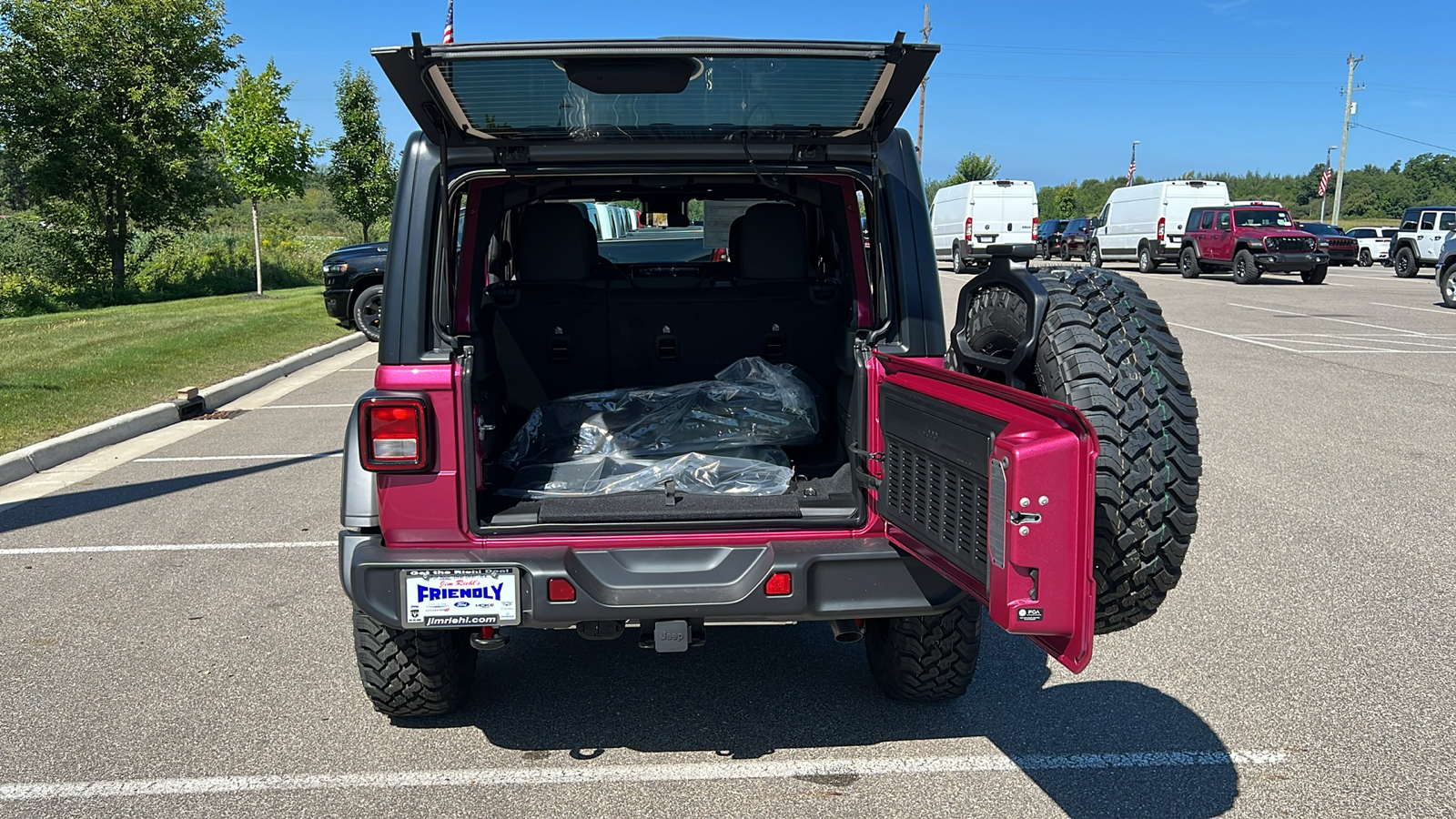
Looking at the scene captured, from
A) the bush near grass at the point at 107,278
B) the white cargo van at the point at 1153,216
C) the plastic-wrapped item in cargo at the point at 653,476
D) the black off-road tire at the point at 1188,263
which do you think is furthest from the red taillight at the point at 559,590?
the white cargo van at the point at 1153,216

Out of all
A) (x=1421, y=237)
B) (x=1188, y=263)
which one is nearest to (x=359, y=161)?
(x=1188, y=263)

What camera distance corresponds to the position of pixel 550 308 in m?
4.45

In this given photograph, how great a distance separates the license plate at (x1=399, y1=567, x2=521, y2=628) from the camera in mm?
3033

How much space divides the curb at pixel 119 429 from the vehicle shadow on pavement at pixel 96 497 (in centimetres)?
66

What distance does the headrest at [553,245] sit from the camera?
4.49m

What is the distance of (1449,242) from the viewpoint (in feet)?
65.7

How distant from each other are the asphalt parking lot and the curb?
1.36m

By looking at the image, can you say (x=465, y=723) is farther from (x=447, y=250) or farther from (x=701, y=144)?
(x=701, y=144)

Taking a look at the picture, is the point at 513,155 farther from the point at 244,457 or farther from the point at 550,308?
the point at 244,457

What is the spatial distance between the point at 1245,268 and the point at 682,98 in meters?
26.7

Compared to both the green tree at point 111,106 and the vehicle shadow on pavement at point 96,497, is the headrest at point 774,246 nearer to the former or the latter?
the vehicle shadow on pavement at point 96,497

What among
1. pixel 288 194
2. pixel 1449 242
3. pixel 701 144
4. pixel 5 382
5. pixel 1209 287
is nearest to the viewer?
pixel 701 144

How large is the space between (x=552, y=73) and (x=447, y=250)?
70cm

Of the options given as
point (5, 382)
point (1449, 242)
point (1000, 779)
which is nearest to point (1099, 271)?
point (1000, 779)
